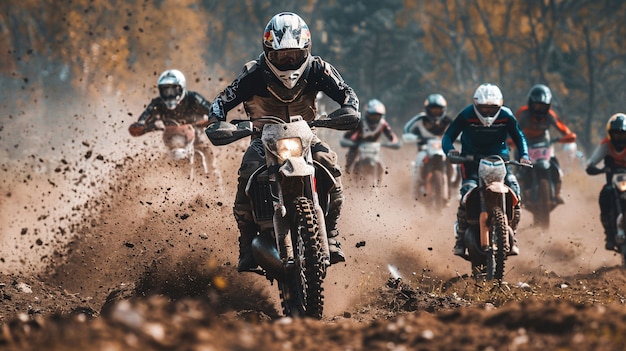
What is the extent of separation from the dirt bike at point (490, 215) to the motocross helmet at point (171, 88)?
5.23 meters

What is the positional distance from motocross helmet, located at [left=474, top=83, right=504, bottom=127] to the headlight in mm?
4529

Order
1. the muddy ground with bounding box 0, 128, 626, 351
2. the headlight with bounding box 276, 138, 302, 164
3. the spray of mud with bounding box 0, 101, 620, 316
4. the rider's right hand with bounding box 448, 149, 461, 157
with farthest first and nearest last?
the rider's right hand with bounding box 448, 149, 461, 157 < the spray of mud with bounding box 0, 101, 620, 316 < the headlight with bounding box 276, 138, 302, 164 < the muddy ground with bounding box 0, 128, 626, 351

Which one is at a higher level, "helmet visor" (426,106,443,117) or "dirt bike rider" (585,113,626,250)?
"helmet visor" (426,106,443,117)

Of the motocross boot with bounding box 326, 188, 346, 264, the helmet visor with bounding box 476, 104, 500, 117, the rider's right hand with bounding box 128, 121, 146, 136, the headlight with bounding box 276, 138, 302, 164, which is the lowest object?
the motocross boot with bounding box 326, 188, 346, 264

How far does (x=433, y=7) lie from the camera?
51.6m

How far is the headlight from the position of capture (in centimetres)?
820

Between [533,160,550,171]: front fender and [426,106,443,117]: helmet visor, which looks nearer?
[533,160,550,171]: front fender

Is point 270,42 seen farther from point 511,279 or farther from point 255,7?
point 255,7

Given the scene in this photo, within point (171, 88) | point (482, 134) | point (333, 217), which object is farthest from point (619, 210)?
point (333, 217)

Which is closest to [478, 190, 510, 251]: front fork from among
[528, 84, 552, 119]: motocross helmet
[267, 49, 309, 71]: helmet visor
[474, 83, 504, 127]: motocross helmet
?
[474, 83, 504, 127]: motocross helmet

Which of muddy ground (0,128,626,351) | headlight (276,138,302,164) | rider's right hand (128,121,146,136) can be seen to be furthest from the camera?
rider's right hand (128,121,146,136)

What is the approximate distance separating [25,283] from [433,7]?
42567mm

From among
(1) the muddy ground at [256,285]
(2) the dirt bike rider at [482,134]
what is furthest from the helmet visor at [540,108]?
(2) the dirt bike rider at [482,134]

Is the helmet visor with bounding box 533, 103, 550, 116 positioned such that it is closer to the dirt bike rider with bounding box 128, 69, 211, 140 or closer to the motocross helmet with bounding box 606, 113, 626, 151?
the motocross helmet with bounding box 606, 113, 626, 151
